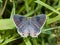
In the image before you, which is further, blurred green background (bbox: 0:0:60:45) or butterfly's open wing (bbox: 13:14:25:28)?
blurred green background (bbox: 0:0:60:45)

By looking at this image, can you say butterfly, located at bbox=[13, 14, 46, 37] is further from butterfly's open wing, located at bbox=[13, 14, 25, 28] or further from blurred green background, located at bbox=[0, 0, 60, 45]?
blurred green background, located at bbox=[0, 0, 60, 45]

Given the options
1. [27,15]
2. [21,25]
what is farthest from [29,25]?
[27,15]

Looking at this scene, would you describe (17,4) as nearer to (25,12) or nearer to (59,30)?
(25,12)

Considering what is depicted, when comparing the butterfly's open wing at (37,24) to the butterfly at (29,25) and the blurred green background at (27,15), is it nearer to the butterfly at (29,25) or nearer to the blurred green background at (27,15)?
the butterfly at (29,25)

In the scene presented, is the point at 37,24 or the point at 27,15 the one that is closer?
the point at 37,24

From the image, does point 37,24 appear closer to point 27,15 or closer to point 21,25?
point 21,25

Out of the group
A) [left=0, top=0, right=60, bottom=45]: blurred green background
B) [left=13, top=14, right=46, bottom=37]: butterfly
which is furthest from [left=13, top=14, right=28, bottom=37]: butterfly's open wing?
[left=0, top=0, right=60, bottom=45]: blurred green background

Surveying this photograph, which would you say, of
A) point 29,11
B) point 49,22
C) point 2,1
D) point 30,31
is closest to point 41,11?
point 29,11
